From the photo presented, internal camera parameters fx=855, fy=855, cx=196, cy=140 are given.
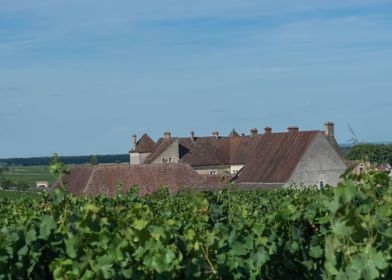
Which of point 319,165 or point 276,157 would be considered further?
point 276,157

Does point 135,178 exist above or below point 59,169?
above

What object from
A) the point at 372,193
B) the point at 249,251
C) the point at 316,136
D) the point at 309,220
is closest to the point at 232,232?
the point at 249,251

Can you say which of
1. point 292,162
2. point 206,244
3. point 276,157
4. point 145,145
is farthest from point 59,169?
point 145,145

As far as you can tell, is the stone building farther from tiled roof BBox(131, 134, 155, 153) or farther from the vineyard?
the vineyard

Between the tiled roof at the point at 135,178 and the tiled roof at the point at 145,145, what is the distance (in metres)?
33.7

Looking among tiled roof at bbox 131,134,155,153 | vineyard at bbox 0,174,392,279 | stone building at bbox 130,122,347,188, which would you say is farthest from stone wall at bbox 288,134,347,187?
vineyard at bbox 0,174,392,279

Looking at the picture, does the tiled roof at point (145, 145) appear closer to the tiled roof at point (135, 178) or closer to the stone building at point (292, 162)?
the stone building at point (292, 162)

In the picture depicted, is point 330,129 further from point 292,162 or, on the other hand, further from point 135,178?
point 135,178

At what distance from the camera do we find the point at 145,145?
276 feet

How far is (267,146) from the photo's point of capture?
5581 centimetres

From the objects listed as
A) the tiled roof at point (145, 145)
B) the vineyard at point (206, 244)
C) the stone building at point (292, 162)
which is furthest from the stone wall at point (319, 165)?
the vineyard at point (206, 244)

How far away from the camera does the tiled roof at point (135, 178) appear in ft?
153

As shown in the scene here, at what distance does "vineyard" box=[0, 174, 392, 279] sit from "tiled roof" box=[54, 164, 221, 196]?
38.6 m

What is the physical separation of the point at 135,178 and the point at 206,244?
41.3 meters
